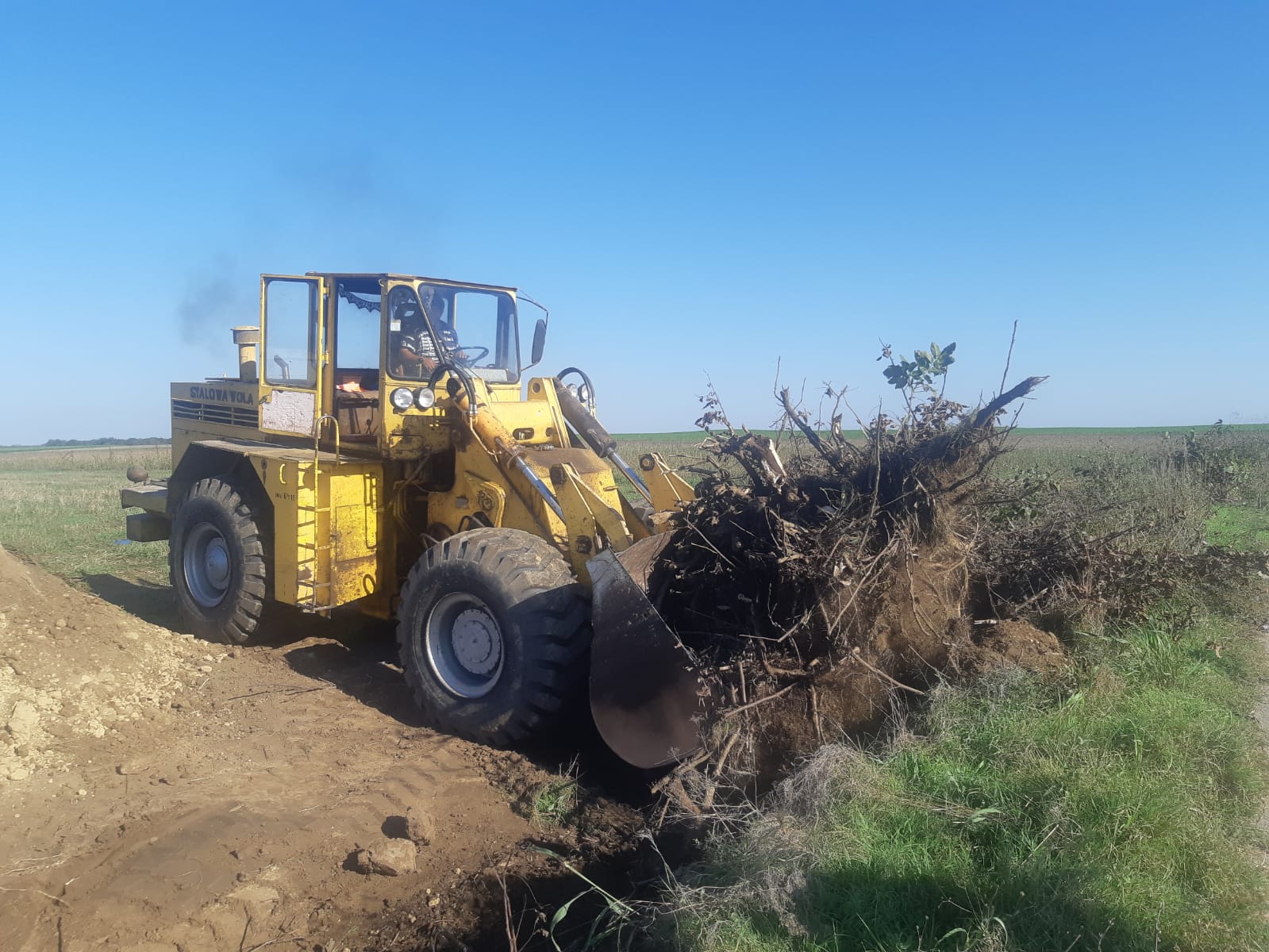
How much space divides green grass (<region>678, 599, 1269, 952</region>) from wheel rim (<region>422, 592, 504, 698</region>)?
2.23 metres

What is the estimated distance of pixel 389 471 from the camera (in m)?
6.84

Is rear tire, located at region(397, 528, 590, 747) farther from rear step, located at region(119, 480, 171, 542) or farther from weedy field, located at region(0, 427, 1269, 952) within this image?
rear step, located at region(119, 480, 171, 542)

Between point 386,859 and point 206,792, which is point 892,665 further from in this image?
point 206,792

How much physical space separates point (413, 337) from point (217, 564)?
9.05ft

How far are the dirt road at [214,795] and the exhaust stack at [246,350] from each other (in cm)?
247

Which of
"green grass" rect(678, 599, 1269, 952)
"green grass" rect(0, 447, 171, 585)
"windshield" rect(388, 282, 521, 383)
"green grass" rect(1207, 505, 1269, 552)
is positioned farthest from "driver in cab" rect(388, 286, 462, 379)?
"green grass" rect(1207, 505, 1269, 552)

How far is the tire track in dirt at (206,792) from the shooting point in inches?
147

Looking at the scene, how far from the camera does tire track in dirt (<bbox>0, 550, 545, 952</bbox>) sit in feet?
12.3

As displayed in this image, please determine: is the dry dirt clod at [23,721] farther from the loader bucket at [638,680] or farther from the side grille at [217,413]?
the loader bucket at [638,680]

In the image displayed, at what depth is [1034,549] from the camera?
5379mm

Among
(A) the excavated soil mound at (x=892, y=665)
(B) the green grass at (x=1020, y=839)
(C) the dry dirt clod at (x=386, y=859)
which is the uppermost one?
(A) the excavated soil mound at (x=892, y=665)

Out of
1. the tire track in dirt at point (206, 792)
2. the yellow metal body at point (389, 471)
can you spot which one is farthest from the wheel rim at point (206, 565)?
the yellow metal body at point (389, 471)

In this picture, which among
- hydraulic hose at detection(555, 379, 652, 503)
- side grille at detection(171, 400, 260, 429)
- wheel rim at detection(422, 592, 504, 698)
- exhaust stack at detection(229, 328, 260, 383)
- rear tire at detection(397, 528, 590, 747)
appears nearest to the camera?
rear tire at detection(397, 528, 590, 747)

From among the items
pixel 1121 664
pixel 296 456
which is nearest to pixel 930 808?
pixel 1121 664
